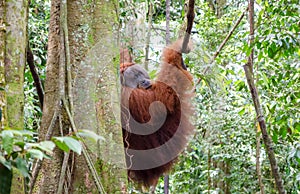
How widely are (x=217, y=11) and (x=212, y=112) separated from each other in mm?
1764

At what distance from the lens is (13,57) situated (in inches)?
44.2

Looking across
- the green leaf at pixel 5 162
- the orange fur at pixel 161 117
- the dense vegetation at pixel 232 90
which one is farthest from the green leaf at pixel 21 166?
the dense vegetation at pixel 232 90

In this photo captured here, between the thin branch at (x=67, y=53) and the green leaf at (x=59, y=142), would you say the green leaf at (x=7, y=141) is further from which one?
the thin branch at (x=67, y=53)

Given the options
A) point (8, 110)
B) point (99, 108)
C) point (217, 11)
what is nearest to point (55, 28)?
point (99, 108)

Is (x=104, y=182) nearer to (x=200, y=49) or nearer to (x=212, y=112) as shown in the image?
(x=200, y=49)

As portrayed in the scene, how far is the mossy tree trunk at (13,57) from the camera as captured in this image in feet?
3.55

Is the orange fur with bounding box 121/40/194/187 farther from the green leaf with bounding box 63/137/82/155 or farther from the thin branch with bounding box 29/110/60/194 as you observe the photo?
the green leaf with bounding box 63/137/82/155

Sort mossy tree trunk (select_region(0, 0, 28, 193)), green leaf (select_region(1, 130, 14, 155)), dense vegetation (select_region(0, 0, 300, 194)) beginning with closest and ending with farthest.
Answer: green leaf (select_region(1, 130, 14, 155))
mossy tree trunk (select_region(0, 0, 28, 193))
dense vegetation (select_region(0, 0, 300, 194))

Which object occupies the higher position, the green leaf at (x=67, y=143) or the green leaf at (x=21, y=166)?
the green leaf at (x=67, y=143)

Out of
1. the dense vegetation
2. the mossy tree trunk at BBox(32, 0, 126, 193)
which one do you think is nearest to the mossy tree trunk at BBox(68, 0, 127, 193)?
the mossy tree trunk at BBox(32, 0, 126, 193)

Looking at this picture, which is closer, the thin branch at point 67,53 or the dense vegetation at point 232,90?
the thin branch at point 67,53

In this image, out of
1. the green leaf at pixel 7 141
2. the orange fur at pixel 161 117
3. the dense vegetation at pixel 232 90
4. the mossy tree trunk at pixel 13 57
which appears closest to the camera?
the green leaf at pixel 7 141

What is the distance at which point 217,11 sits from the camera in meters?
5.52

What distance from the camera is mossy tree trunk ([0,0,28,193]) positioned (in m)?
1.08
